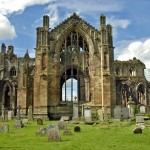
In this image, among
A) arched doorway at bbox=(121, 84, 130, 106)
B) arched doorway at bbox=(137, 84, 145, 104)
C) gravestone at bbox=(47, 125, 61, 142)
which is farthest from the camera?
arched doorway at bbox=(137, 84, 145, 104)

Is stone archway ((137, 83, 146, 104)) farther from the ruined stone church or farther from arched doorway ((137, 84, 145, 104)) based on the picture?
the ruined stone church

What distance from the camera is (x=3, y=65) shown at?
6475 centimetres

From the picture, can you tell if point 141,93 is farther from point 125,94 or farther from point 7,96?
point 7,96

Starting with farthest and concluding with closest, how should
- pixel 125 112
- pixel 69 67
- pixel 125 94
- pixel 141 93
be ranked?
pixel 141 93 < pixel 125 94 < pixel 69 67 < pixel 125 112

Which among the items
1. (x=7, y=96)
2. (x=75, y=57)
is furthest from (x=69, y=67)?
(x=7, y=96)

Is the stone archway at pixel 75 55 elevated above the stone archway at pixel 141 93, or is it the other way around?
the stone archway at pixel 75 55

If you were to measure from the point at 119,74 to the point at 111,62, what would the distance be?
27.3 m

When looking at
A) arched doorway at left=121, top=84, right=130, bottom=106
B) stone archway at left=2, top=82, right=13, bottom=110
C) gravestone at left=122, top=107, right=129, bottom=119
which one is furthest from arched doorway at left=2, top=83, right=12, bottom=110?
gravestone at left=122, top=107, right=129, bottom=119

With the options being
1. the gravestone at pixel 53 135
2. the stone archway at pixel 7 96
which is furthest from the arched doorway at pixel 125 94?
the gravestone at pixel 53 135

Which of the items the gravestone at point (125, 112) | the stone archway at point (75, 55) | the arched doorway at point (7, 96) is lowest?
the gravestone at point (125, 112)

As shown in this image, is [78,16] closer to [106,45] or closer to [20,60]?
[106,45]

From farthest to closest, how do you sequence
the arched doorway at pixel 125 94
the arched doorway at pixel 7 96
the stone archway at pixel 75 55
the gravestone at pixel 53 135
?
the arched doorway at pixel 7 96, the arched doorway at pixel 125 94, the stone archway at pixel 75 55, the gravestone at pixel 53 135

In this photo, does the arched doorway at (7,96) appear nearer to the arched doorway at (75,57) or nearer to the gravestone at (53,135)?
the arched doorway at (75,57)

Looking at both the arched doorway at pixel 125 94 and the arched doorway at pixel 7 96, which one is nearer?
the arched doorway at pixel 125 94
